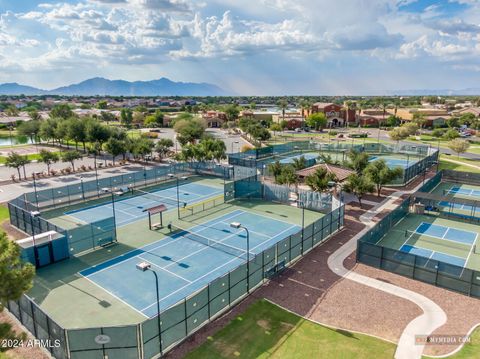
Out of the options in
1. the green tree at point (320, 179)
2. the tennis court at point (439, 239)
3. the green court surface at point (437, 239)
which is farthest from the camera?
the green tree at point (320, 179)

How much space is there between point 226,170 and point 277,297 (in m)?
29.8

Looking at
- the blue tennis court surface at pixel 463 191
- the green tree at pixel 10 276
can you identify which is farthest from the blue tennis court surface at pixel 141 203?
the blue tennis court surface at pixel 463 191

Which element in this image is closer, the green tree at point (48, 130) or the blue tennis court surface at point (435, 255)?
the blue tennis court surface at point (435, 255)

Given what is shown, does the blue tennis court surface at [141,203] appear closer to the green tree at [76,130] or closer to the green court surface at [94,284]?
the green court surface at [94,284]

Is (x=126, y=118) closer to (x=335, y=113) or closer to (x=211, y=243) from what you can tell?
(x=335, y=113)

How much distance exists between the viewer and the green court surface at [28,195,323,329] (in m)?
17.6

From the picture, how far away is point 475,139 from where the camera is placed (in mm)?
88688

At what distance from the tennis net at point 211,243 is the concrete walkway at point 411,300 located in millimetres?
6325

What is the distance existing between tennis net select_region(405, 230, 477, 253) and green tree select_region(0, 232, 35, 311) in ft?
83.4

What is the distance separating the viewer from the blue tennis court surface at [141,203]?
32.2 meters

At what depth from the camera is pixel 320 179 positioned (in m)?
35.1

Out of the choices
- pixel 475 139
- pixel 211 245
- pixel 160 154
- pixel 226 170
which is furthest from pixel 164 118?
pixel 211 245

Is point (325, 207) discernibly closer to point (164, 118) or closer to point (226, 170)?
point (226, 170)

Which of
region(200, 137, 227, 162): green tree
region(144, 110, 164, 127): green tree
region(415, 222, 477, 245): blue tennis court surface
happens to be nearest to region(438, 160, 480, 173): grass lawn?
region(415, 222, 477, 245): blue tennis court surface
